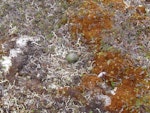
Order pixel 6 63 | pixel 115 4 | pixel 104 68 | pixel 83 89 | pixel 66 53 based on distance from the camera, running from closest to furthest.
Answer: pixel 83 89 < pixel 104 68 < pixel 6 63 < pixel 66 53 < pixel 115 4

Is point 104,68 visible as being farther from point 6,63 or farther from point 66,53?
point 6,63

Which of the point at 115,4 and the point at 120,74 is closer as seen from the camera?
the point at 120,74

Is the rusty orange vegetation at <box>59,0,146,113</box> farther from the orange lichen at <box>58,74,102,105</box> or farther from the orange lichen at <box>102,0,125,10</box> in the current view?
the orange lichen at <box>102,0,125,10</box>

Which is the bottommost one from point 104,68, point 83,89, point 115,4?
point 83,89

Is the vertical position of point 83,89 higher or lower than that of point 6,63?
lower

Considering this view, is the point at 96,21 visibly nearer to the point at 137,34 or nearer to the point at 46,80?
the point at 137,34

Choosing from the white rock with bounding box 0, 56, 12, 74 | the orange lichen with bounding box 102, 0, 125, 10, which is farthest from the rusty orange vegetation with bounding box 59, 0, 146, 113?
the white rock with bounding box 0, 56, 12, 74

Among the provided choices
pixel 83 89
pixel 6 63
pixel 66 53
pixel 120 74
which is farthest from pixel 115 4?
pixel 6 63

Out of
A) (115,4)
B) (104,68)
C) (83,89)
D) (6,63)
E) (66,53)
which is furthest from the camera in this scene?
(115,4)
